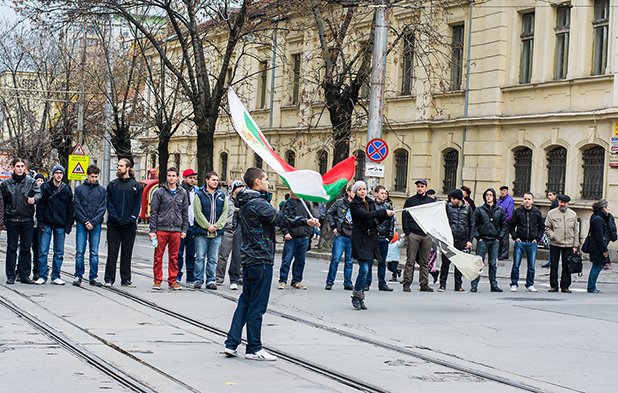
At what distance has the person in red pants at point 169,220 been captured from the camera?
16469 mm

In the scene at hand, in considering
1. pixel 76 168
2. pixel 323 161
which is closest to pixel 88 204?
pixel 323 161

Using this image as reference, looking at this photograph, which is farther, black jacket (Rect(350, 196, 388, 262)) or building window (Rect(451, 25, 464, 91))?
building window (Rect(451, 25, 464, 91))

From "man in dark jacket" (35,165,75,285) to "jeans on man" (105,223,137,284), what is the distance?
25.2 inches

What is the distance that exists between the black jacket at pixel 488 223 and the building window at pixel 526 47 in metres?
12.0

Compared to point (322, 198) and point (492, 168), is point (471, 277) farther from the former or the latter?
point (492, 168)

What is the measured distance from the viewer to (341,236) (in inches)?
733

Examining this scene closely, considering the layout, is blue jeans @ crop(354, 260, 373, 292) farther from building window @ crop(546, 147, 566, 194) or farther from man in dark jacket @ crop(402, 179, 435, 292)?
building window @ crop(546, 147, 566, 194)

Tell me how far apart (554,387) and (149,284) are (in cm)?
953

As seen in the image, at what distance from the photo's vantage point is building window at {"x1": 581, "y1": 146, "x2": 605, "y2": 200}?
27.2 meters

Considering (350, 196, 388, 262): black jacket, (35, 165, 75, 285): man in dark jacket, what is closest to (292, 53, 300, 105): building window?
(35, 165, 75, 285): man in dark jacket

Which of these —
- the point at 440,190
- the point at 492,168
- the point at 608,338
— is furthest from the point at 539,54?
the point at 608,338

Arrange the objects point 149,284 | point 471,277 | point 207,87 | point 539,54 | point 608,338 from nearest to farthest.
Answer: point 608,338, point 471,277, point 149,284, point 539,54, point 207,87

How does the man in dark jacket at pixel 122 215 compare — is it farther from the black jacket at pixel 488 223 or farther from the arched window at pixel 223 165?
the arched window at pixel 223 165

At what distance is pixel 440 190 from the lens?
33969 mm
